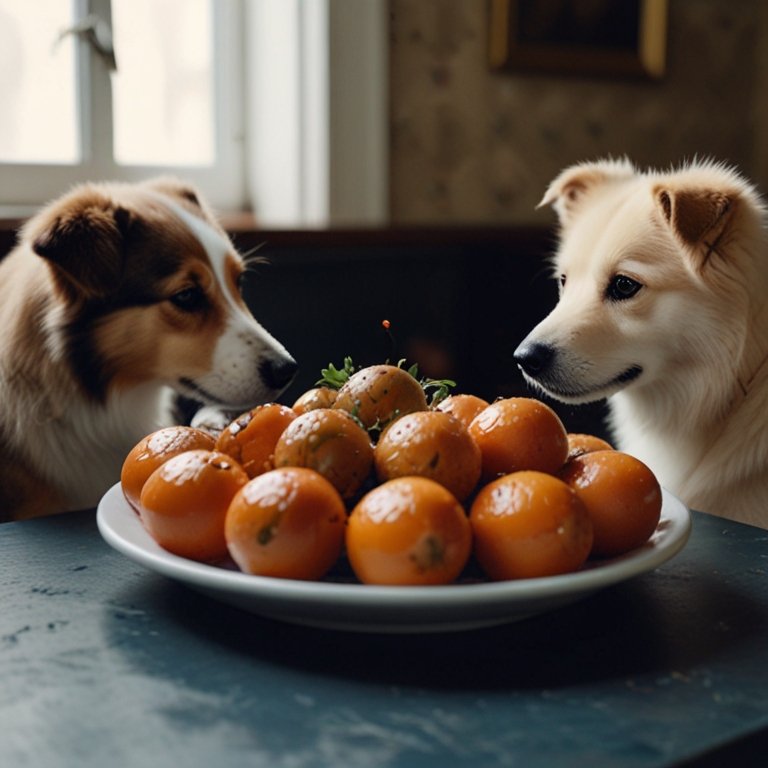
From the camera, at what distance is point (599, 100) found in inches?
124

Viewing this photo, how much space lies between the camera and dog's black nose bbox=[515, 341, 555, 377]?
1.38m

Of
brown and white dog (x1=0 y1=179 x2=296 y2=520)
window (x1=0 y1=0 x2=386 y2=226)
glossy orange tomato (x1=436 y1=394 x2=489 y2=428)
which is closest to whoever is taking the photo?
glossy orange tomato (x1=436 y1=394 x2=489 y2=428)

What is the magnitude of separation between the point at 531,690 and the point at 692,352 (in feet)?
2.91

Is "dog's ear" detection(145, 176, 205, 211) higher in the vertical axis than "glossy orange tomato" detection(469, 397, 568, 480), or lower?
higher

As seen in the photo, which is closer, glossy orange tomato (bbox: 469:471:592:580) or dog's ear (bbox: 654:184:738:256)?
glossy orange tomato (bbox: 469:471:592:580)

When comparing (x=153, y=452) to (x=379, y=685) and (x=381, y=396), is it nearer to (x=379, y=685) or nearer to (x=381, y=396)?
(x=381, y=396)

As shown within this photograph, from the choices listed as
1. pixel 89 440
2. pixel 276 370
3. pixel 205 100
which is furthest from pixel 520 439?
pixel 205 100

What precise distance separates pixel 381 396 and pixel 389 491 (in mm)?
169

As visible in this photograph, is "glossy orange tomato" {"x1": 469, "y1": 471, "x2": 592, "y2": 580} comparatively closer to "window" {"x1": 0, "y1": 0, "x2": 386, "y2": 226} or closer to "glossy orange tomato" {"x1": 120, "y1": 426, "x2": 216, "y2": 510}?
"glossy orange tomato" {"x1": 120, "y1": 426, "x2": 216, "y2": 510}

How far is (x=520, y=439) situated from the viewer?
0.76 meters

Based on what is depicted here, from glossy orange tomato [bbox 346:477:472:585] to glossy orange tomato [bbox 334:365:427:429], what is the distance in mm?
159

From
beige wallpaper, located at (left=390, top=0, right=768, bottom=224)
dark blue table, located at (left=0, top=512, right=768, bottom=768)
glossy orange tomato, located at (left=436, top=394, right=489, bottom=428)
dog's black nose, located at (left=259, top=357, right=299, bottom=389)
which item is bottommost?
dog's black nose, located at (left=259, top=357, right=299, bottom=389)

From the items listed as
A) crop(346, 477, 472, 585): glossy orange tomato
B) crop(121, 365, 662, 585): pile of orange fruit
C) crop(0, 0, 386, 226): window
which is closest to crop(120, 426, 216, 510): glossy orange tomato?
crop(121, 365, 662, 585): pile of orange fruit

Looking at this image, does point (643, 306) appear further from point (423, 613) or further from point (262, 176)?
point (262, 176)
